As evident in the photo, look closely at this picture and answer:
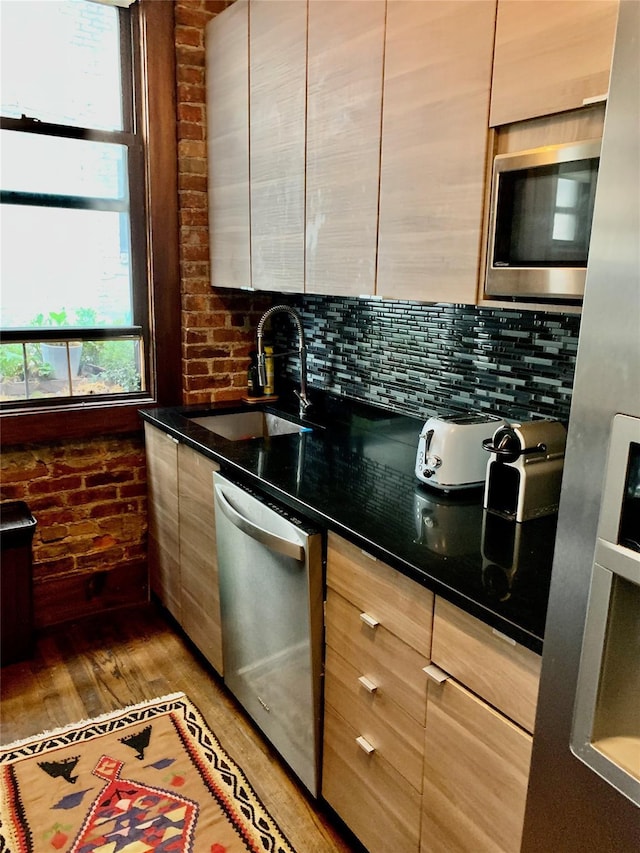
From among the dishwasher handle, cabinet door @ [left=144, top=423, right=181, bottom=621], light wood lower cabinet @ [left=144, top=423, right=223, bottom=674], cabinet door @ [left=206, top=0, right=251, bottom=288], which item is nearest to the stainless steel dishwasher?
the dishwasher handle

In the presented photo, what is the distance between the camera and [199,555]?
7.73ft

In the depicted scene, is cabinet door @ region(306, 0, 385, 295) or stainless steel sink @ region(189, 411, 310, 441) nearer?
cabinet door @ region(306, 0, 385, 295)

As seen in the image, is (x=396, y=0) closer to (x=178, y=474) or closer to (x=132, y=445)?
(x=178, y=474)

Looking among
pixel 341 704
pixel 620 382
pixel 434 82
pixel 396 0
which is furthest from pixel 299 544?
pixel 396 0

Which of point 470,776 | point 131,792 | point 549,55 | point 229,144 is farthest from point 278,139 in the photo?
point 131,792

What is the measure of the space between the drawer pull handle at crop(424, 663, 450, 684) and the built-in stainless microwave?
77 cm

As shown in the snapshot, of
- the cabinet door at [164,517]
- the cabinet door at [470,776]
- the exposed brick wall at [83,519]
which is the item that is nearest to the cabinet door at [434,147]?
the cabinet door at [470,776]

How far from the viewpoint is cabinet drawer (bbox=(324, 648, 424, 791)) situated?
54.5 inches

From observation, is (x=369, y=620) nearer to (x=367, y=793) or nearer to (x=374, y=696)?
(x=374, y=696)

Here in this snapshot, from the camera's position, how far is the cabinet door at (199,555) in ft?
7.34

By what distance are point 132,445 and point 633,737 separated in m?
2.32

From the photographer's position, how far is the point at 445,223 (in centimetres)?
159

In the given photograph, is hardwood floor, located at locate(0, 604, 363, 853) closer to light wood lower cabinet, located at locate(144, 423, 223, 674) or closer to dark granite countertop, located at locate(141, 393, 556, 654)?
light wood lower cabinet, located at locate(144, 423, 223, 674)

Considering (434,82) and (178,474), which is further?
(178,474)
